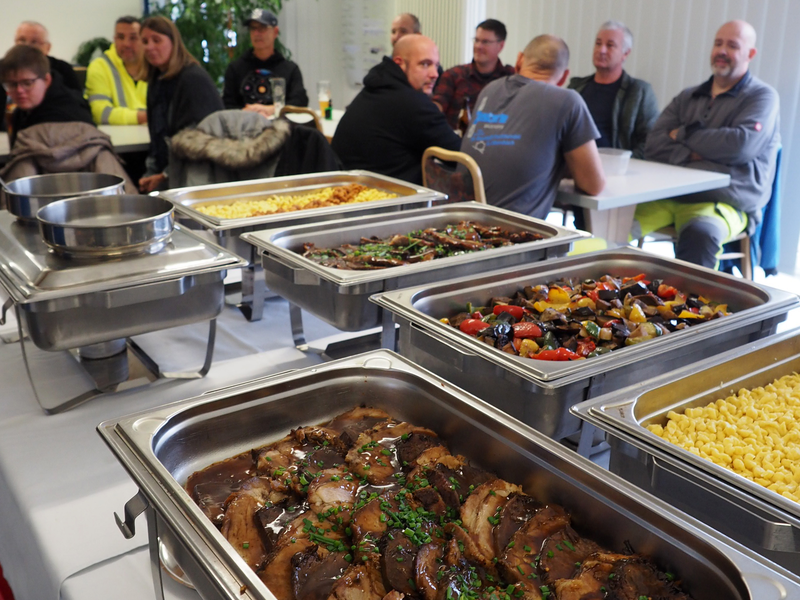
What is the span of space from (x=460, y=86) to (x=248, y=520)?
410 centimetres

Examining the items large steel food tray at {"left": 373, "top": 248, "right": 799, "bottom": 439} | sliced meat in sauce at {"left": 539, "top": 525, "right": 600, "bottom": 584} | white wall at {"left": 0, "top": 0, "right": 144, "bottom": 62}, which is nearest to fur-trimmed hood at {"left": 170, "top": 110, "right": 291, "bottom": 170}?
large steel food tray at {"left": 373, "top": 248, "right": 799, "bottom": 439}

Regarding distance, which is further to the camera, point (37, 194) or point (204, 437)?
point (37, 194)

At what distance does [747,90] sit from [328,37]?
4.66 metres

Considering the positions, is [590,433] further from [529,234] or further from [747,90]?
[747,90]

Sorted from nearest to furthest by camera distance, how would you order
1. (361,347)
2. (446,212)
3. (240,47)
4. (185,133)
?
(361,347) → (446,212) → (185,133) → (240,47)

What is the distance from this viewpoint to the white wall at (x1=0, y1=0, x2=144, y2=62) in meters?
5.80

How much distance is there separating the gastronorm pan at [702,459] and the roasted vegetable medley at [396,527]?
0.48 feet

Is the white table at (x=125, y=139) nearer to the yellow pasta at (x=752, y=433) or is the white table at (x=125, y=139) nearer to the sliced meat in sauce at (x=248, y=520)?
the sliced meat in sauce at (x=248, y=520)

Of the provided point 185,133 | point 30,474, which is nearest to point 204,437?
point 30,474

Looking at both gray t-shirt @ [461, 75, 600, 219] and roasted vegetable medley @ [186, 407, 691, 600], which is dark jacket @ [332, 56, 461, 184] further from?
roasted vegetable medley @ [186, 407, 691, 600]

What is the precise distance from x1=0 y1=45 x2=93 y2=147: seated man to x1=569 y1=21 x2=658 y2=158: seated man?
2747 millimetres

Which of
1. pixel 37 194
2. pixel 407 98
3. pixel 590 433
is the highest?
pixel 407 98

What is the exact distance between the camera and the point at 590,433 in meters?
1.00

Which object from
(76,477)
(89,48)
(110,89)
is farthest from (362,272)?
(89,48)
